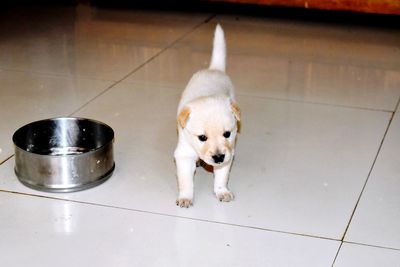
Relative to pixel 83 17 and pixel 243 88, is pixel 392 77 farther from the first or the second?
pixel 83 17

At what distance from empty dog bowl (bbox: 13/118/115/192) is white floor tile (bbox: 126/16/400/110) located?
1.07 m

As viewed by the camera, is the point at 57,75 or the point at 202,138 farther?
the point at 57,75

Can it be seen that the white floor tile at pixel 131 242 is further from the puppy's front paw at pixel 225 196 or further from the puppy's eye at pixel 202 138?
the puppy's eye at pixel 202 138

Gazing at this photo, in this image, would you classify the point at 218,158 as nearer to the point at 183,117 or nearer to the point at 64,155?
the point at 183,117

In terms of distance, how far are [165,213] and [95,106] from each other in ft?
4.07

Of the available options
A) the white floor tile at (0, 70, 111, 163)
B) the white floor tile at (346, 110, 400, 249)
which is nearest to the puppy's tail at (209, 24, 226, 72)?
the white floor tile at (346, 110, 400, 249)

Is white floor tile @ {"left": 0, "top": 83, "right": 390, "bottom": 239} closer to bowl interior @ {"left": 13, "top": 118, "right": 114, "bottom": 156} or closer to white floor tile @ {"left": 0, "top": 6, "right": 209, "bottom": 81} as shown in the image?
bowl interior @ {"left": 13, "top": 118, "right": 114, "bottom": 156}

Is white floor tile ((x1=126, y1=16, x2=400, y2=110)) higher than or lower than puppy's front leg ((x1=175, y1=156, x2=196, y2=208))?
lower

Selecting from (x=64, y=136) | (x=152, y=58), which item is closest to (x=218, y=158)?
(x=64, y=136)

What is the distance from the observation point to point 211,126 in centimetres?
261

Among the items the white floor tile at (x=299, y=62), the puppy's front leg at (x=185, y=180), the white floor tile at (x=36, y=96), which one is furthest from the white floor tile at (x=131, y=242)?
the white floor tile at (x=299, y=62)

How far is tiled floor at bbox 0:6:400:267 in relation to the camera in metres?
2.54

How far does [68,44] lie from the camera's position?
4.94 metres

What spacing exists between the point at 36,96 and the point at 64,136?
848 millimetres
